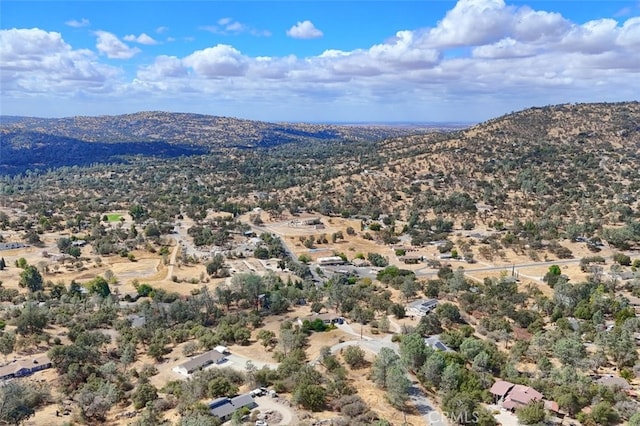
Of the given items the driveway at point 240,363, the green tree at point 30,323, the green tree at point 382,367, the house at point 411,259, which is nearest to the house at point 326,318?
the driveway at point 240,363

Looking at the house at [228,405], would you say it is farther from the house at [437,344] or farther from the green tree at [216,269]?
the green tree at [216,269]

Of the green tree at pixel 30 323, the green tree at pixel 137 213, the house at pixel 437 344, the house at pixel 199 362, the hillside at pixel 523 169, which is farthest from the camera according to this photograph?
the green tree at pixel 137 213

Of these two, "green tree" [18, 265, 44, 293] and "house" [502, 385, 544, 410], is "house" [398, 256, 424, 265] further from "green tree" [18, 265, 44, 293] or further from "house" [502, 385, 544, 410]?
"green tree" [18, 265, 44, 293]

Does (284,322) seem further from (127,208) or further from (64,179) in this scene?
(64,179)

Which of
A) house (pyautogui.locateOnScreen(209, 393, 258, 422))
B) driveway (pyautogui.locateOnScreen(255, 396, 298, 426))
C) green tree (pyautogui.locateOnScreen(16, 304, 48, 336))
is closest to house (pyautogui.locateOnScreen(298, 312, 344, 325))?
driveway (pyautogui.locateOnScreen(255, 396, 298, 426))

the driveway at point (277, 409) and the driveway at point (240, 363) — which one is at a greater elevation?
the driveway at point (277, 409)
